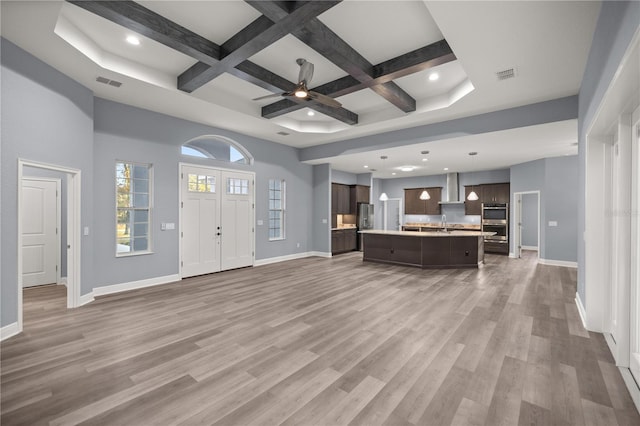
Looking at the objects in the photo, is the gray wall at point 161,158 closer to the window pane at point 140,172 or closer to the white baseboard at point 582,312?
the window pane at point 140,172

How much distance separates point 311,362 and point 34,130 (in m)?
4.18

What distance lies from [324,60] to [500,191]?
823 centimetres

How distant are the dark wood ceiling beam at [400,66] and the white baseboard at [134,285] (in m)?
4.12

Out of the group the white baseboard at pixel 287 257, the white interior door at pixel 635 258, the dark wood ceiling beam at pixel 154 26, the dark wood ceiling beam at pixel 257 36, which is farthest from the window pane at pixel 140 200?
the white interior door at pixel 635 258

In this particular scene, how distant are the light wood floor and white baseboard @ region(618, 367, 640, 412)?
5cm

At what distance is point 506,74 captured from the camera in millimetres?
3838

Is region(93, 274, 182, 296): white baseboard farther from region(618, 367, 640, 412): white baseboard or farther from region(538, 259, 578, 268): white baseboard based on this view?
region(538, 259, 578, 268): white baseboard

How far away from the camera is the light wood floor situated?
6.45 feet

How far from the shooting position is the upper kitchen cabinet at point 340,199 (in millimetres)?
9758

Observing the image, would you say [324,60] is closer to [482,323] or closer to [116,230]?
[482,323]

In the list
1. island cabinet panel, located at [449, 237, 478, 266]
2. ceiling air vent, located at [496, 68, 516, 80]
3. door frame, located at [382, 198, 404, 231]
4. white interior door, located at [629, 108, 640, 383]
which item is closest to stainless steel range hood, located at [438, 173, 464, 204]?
door frame, located at [382, 198, 404, 231]

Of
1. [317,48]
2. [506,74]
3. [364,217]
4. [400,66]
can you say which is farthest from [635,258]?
[364,217]

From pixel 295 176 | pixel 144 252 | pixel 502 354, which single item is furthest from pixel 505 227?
pixel 144 252

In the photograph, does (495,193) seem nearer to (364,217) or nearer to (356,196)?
(364,217)
